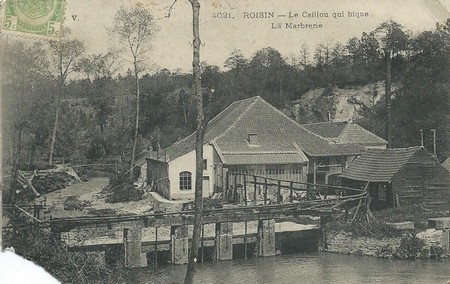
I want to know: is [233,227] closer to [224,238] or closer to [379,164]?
[224,238]

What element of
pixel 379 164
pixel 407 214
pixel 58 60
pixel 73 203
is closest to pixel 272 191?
pixel 379 164

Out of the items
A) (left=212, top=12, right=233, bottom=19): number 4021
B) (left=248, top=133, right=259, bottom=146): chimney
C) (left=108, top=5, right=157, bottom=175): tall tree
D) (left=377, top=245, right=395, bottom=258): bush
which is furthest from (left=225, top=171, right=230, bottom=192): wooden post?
(left=377, top=245, right=395, bottom=258): bush

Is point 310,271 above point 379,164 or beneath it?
beneath

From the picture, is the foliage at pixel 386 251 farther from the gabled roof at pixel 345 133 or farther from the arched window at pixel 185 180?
the arched window at pixel 185 180

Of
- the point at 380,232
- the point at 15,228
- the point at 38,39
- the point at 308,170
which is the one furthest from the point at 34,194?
the point at 380,232

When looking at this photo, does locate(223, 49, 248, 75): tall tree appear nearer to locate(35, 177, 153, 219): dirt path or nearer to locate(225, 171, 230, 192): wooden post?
locate(225, 171, 230, 192): wooden post

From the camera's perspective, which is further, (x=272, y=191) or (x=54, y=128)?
(x=272, y=191)

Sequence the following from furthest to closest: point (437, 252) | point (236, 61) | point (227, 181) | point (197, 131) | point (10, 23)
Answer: point (227, 181) → point (437, 252) → point (236, 61) → point (197, 131) → point (10, 23)
